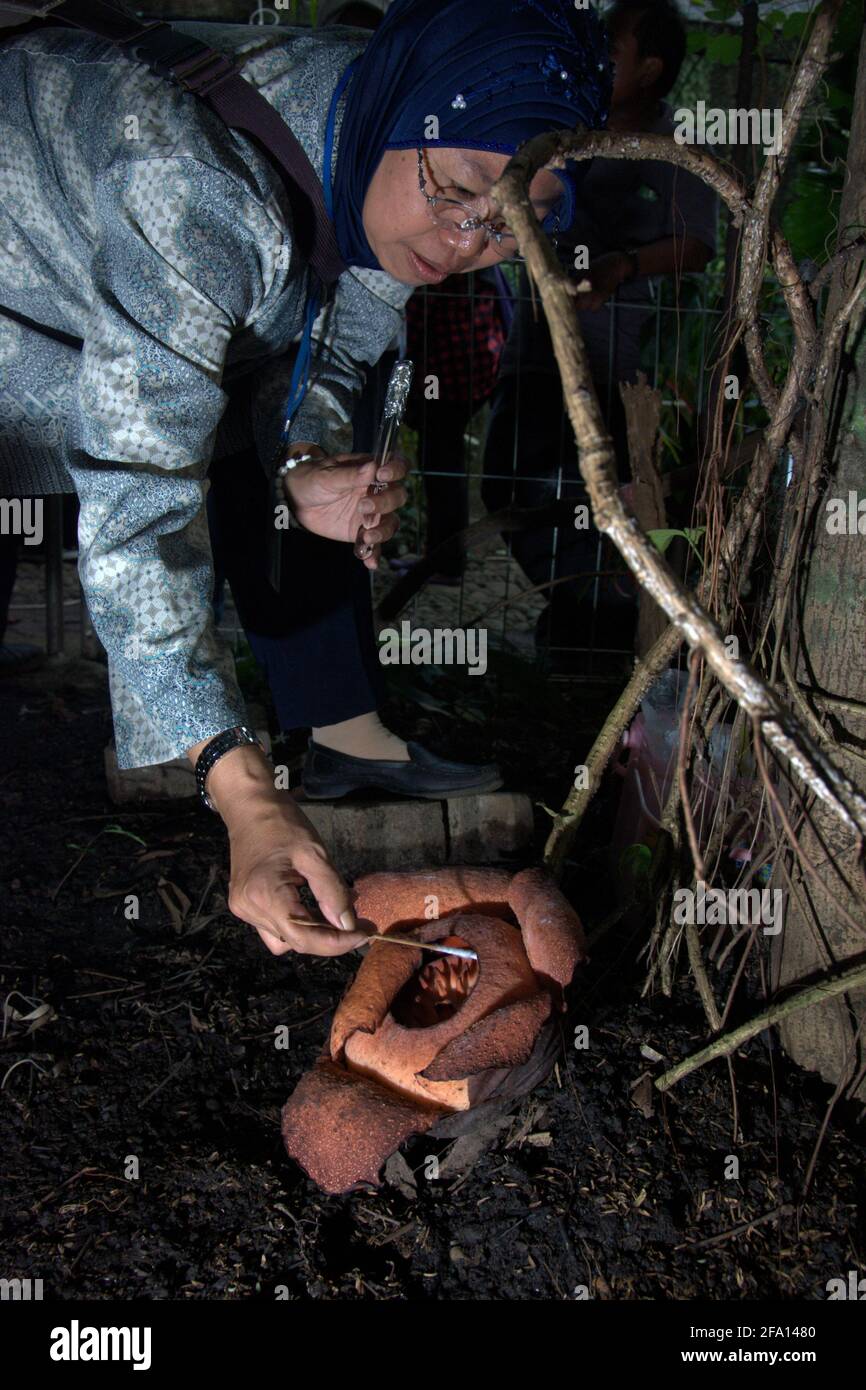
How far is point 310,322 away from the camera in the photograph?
6.47ft

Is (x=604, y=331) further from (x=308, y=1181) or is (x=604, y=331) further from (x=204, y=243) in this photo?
(x=308, y=1181)

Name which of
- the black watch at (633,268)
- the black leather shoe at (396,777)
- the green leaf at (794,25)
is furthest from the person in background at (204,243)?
the green leaf at (794,25)

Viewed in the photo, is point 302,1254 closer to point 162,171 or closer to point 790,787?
point 790,787

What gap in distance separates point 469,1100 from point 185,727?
682 mm

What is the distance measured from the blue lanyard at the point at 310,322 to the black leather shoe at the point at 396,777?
83 cm

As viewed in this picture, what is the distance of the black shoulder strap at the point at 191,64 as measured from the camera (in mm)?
1557

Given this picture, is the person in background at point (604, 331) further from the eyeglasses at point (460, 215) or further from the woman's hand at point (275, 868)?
the woman's hand at point (275, 868)

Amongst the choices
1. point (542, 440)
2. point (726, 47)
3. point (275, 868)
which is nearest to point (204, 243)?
point (275, 868)

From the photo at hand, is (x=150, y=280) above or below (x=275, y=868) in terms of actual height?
above

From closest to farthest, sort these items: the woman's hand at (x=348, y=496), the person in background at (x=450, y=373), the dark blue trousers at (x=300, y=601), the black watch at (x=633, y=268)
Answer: the woman's hand at (x=348, y=496), the dark blue trousers at (x=300, y=601), the black watch at (x=633, y=268), the person in background at (x=450, y=373)

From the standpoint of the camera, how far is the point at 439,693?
359 cm

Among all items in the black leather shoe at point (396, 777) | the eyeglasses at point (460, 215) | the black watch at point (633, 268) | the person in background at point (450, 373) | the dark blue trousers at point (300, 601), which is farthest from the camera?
the person in background at point (450, 373)

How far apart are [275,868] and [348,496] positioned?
92 centimetres

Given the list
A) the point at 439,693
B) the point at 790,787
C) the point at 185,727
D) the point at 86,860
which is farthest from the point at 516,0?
the point at 439,693
